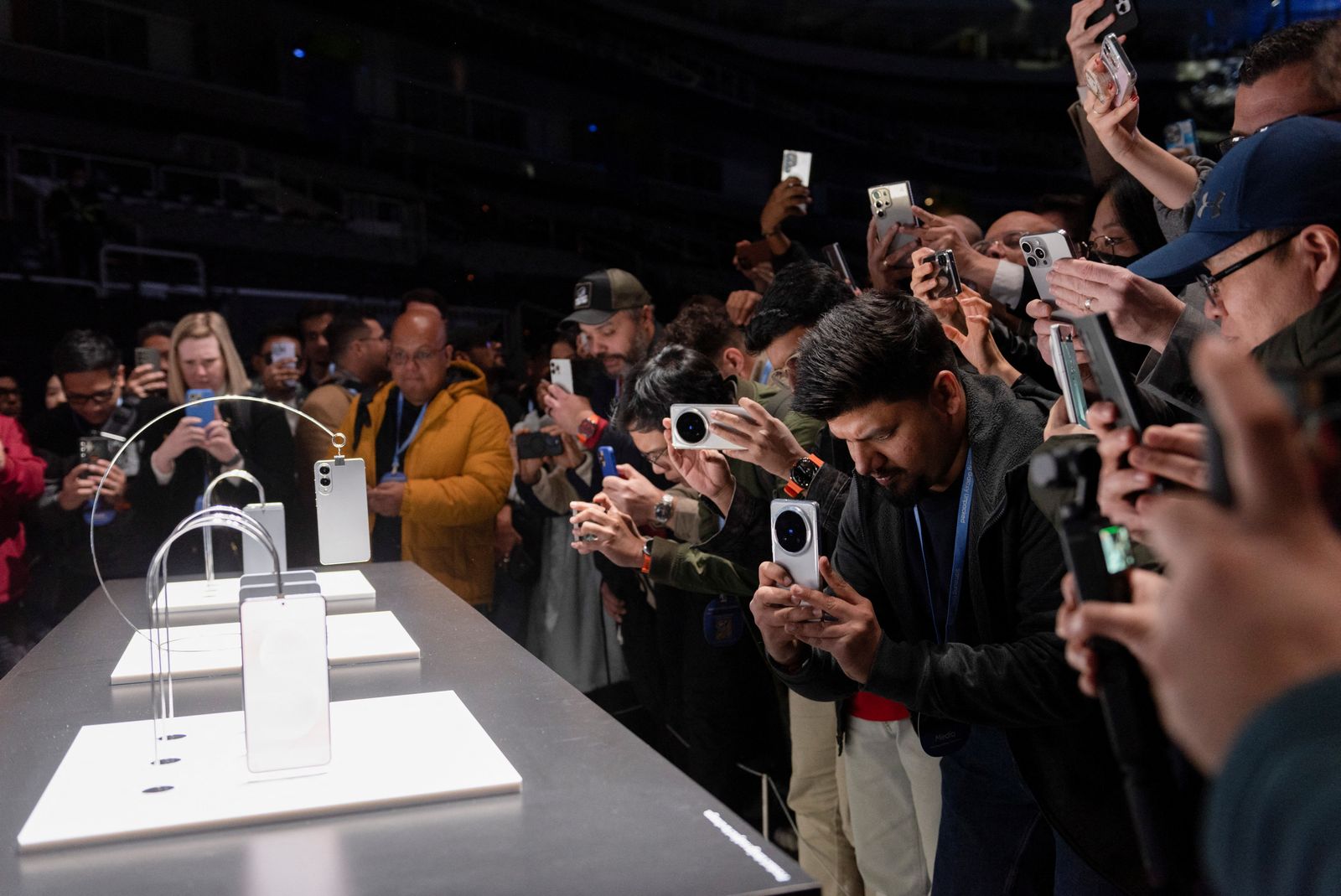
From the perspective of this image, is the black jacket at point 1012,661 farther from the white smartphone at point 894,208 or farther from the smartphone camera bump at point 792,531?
the white smartphone at point 894,208

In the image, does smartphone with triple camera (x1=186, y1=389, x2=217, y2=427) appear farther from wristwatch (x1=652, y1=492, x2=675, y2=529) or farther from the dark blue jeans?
the dark blue jeans

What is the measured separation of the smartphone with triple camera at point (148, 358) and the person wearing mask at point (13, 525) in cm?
44

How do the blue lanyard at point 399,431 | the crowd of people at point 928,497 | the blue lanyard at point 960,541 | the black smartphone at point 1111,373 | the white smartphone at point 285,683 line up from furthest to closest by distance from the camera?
the blue lanyard at point 399,431 < the blue lanyard at point 960,541 < the white smartphone at point 285,683 < the black smartphone at point 1111,373 < the crowd of people at point 928,497

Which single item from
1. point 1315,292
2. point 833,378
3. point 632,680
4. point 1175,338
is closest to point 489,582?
point 632,680

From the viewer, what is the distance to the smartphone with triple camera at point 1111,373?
→ 2.45ft

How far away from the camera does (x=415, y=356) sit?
3.55 m

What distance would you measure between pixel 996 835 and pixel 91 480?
272cm

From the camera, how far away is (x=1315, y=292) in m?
1.22

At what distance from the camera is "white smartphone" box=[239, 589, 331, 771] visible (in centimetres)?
129

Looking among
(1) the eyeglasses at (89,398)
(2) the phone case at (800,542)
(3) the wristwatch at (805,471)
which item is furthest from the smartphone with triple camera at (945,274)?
(1) the eyeglasses at (89,398)

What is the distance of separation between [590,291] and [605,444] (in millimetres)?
493

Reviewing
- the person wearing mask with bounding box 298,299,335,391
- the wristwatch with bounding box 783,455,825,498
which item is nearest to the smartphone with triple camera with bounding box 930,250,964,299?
the wristwatch with bounding box 783,455,825,498

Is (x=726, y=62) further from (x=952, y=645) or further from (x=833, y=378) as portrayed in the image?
(x=952, y=645)

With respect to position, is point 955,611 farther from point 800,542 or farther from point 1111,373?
point 1111,373
